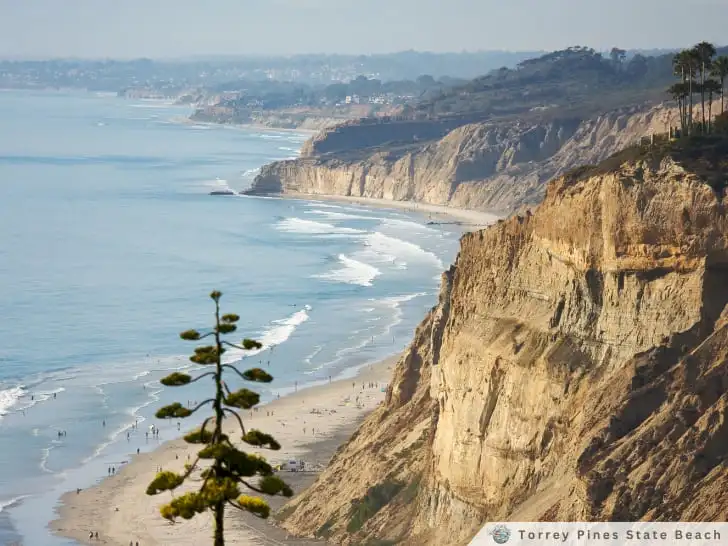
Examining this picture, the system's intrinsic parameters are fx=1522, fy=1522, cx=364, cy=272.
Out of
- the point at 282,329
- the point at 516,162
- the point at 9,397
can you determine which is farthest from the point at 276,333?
the point at 516,162

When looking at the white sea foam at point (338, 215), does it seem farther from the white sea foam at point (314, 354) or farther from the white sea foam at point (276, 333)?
the white sea foam at point (314, 354)

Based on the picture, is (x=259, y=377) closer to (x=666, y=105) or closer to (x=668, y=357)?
(x=668, y=357)

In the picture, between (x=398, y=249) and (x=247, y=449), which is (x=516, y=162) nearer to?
(x=398, y=249)

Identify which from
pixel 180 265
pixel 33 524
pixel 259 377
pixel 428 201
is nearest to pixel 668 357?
pixel 259 377

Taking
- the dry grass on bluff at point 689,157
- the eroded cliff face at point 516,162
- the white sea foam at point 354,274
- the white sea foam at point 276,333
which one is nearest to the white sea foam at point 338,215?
the eroded cliff face at point 516,162

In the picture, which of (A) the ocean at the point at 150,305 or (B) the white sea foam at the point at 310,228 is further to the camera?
(B) the white sea foam at the point at 310,228

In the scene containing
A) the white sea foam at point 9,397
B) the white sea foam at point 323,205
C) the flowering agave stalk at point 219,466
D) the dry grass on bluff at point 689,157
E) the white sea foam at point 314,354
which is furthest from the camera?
the white sea foam at point 323,205
